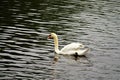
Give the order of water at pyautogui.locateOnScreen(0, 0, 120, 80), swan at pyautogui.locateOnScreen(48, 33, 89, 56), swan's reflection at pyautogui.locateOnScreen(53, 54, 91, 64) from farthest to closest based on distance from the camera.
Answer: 1. swan at pyautogui.locateOnScreen(48, 33, 89, 56)
2. swan's reflection at pyautogui.locateOnScreen(53, 54, 91, 64)
3. water at pyautogui.locateOnScreen(0, 0, 120, 80)

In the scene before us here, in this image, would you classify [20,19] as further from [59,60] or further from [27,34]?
[59,60]

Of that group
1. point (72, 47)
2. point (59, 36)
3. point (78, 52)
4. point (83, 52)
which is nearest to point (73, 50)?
point (72, 47)

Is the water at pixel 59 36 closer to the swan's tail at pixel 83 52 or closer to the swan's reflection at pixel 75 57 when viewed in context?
the swan's reflection at pixel 75 57

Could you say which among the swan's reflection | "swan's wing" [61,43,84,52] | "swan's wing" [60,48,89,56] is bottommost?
the swan's reflection

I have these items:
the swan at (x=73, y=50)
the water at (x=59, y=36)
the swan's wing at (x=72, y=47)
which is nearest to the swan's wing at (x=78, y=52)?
the swan at (x=73, y=50)

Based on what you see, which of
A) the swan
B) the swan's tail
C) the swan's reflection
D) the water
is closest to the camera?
the water

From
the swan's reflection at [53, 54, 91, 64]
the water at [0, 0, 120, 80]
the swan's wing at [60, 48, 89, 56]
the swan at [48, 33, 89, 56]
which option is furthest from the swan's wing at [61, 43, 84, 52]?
the water at [0, 0, 120, 80]

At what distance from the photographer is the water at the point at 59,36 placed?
2253 cm

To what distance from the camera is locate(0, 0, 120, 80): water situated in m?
22.5

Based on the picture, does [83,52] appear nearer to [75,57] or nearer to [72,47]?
[75,57]

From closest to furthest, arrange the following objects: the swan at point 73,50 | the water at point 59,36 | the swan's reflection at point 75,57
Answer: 1. the water at point 59,36
2. the swan's reflection at point 75,57
3. the swan at point 73,50

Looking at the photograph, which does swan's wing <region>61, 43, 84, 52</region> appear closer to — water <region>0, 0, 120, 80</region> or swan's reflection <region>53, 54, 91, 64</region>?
swan's reflection <region>53, 54, 91, 64</region>

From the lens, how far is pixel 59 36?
3259cm

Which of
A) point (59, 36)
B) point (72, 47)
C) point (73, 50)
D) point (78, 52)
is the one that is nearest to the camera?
point (78, 52)
